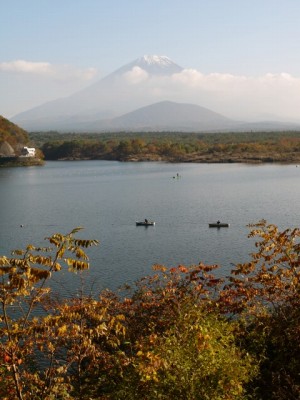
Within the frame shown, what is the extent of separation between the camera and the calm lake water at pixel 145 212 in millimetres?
33781

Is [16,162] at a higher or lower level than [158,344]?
higher

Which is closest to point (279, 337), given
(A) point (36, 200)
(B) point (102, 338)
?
(B) point (102, 338)

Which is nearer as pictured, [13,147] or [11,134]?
[13,147]

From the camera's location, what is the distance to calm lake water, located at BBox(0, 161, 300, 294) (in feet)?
111

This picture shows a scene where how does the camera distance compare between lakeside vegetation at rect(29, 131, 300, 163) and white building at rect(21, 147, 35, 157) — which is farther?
white building at rect(21, 147, 35, 157)

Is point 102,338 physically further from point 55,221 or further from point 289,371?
point 55,221

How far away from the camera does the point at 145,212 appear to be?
55281 mm

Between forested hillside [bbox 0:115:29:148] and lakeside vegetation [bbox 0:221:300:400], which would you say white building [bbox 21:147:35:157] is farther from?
lakeside vegetation [bbox 0:221:300:400]

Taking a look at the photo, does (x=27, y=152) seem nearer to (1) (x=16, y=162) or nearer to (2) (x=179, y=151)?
(1) (x=16, y=162)

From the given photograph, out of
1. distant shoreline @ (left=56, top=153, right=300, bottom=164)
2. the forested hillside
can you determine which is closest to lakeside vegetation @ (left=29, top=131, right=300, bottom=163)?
distant shoreline @ (left=56, top=153, right=300, bottom=164)

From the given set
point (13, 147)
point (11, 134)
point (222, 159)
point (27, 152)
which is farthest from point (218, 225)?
point (11, 134)

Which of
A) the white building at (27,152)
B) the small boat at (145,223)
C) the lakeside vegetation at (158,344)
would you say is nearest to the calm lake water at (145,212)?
the small boat at (145,223)

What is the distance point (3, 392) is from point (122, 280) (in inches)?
724

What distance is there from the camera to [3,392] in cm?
1025
